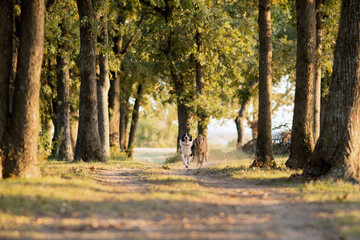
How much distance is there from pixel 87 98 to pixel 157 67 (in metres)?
12.9

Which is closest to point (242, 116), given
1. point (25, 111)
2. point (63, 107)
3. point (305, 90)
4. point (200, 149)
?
point (200, 149)

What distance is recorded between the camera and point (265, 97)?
15.0 m

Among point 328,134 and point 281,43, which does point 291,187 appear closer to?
point 328,134

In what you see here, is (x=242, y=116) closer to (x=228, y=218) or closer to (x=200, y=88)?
(x=200, y=88)

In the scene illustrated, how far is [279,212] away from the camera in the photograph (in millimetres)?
7109

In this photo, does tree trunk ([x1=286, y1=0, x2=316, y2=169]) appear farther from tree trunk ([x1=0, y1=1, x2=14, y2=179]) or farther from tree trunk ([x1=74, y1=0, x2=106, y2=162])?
tree trunk ([x1=0, y1=1, x2=14, y2=179])

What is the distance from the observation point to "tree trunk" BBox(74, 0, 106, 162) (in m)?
17.2

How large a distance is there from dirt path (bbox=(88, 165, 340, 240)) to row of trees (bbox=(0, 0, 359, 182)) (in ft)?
10.5

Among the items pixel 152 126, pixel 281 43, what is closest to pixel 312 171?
pixel 281 43

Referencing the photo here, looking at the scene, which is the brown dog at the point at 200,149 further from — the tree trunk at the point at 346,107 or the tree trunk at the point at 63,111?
the tree trunk at the point at 346,107

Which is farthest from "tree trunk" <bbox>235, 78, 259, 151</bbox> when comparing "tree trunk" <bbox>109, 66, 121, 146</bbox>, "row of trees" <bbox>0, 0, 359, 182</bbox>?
"tree trunk" <bbox>109, 66, 121, 146</bbox>

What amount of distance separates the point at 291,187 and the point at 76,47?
1419 cm

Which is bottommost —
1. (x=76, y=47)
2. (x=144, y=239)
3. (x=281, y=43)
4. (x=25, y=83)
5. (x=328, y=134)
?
(x=144, y=239)

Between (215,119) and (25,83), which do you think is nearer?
(25,83)
